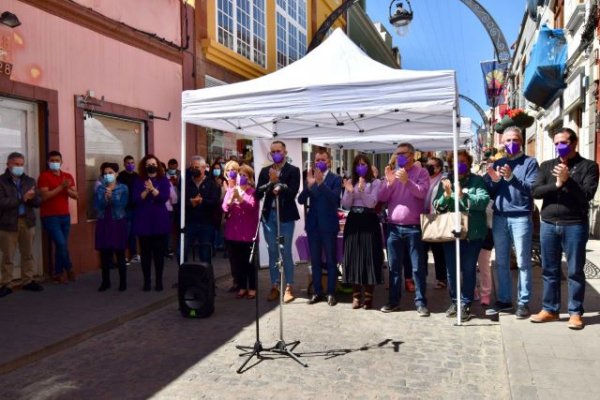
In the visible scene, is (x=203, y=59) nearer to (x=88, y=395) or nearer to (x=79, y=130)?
(x=79, y=130)

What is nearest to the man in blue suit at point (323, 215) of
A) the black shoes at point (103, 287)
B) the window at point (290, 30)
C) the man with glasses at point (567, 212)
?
the man with glasses at point (567, 212)

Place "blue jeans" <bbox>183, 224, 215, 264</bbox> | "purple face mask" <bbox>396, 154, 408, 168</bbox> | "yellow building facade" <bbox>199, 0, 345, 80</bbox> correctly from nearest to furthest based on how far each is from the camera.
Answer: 1. "purple face mask" <bbox>396, 154, 408, 168</bbox>
2. "blue jeans" <bbox>183, 224, 215, 264</bbox>
3. "yellow building facade" <bbox>199, 0, 345, 80</bbox>

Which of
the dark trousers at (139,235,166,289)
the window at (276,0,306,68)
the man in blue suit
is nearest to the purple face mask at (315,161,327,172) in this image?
the man in blue suit

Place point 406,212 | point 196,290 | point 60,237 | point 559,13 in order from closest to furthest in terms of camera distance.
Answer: point 406,212
point 196,290
point 60,237
point 559,13

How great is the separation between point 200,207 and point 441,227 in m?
3.16

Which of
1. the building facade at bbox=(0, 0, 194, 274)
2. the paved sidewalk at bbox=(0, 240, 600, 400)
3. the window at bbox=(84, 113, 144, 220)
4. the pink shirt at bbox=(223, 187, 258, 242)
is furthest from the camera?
the window at bbox=(84, 113, 144, 220)

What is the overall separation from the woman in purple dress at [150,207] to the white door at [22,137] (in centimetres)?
177

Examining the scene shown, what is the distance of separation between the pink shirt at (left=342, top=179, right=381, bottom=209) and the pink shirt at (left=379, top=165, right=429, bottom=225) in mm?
204

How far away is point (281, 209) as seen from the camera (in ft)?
21.0

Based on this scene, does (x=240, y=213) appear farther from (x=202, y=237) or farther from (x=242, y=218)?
(x=202, y=237)

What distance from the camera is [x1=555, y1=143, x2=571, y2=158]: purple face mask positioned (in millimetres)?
4887

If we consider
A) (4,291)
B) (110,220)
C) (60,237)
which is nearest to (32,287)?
(4,291)

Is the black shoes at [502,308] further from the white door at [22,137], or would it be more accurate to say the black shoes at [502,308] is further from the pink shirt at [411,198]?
the white door at [22,137]

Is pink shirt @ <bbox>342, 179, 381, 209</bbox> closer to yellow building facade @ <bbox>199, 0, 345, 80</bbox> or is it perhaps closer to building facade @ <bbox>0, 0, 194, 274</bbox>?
building facade @ <bbox>0, 0, 194, 274</bbox>
